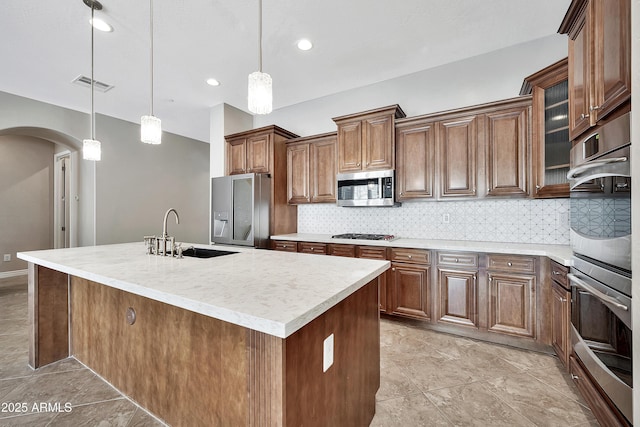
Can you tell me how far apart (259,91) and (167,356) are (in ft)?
4.85

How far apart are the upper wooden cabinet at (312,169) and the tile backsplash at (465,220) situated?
34 cm

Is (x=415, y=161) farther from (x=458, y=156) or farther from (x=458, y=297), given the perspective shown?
(x=458, y=297)

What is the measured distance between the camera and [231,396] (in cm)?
113

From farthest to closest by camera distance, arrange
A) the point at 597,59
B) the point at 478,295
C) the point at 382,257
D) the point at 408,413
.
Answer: the point at 382,257, the point at 478,295, the point at 408,413, the point at 597,59

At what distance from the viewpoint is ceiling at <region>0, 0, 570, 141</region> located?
2293 millimetres

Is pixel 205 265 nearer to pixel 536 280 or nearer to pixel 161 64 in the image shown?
pixel 536 280

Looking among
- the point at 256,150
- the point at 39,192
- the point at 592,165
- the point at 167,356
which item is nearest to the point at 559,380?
the point at 592,165

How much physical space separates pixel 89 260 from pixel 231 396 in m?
1.25

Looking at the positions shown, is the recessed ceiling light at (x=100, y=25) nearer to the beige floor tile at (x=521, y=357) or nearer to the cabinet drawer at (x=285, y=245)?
the cabinet drawer at (x=285, y=245)

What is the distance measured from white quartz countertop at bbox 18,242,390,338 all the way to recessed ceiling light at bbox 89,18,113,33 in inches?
79.8

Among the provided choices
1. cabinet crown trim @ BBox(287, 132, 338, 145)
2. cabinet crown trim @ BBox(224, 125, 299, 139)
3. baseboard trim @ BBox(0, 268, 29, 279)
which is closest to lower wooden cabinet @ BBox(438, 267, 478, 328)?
cabinet crown trim @ BBox(287, 132, 338, 145)

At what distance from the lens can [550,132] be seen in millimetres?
2357

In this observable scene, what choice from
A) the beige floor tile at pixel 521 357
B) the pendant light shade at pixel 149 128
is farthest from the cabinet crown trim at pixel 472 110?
the pendant light shade at pixel 149 128

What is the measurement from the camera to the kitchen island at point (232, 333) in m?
0.87
